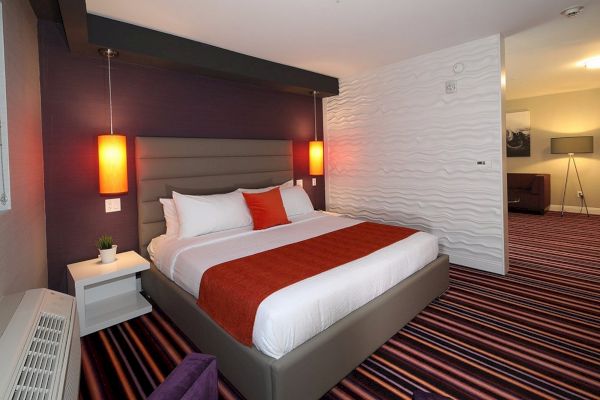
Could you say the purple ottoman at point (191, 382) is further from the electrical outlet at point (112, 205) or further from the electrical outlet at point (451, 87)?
the electrical outlet at point (451, 87)

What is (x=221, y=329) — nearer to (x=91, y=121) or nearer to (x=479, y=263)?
(x=91, y=121)

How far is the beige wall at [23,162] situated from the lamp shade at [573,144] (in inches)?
317

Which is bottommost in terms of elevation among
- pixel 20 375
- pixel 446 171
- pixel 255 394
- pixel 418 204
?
pixel 255 394

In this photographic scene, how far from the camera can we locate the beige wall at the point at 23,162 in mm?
1713

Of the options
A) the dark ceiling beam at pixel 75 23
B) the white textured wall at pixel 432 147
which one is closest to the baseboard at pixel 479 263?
the white textured wall at pixel 432 147

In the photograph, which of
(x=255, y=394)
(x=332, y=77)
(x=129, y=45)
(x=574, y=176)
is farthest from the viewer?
(x=574, y=176)

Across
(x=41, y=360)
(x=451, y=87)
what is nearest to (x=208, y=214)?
(x=41, y=360)

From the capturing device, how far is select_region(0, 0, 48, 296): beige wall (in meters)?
1.71

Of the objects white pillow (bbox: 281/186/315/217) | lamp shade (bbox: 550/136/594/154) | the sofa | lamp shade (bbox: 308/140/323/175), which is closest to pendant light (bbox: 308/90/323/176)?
lamp shade (bbox: 308/140/323/175)

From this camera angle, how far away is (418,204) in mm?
3988

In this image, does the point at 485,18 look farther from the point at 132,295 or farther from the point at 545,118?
the point at 545,118

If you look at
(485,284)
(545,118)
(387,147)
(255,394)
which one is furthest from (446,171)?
(545,118)

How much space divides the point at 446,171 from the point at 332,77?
207 cm

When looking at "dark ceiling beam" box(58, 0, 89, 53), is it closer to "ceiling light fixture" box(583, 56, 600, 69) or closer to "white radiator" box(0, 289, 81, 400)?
"white radiator" box(0, 289, 81, 400)
